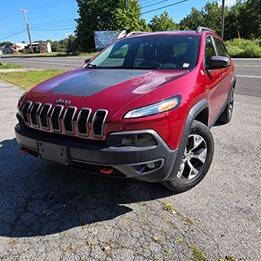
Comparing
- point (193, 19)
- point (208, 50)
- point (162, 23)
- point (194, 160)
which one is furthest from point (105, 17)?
point (194, 160)

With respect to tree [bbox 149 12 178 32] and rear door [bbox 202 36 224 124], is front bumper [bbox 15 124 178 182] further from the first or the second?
tree [bbox 149 12 178 32]

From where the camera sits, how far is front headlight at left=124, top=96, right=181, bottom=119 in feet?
A: 9.45

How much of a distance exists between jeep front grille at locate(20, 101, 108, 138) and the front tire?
3.07 ft

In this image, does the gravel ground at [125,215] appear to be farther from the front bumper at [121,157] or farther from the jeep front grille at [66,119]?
the jeep front grille at [66,119]

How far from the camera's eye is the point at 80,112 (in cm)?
298

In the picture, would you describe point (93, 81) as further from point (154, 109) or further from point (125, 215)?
point (125, 215)

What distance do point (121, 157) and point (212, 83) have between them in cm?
188

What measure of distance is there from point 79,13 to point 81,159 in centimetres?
5140

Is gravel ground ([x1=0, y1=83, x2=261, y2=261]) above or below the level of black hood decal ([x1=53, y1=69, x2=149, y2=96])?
below

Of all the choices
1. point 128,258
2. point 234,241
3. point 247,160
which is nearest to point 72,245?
A: point 128,258

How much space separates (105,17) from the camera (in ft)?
162

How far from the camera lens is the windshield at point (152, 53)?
13.2 feet

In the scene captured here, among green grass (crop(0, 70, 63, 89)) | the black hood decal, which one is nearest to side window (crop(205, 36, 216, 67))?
the black hood decal

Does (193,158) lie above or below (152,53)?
below
